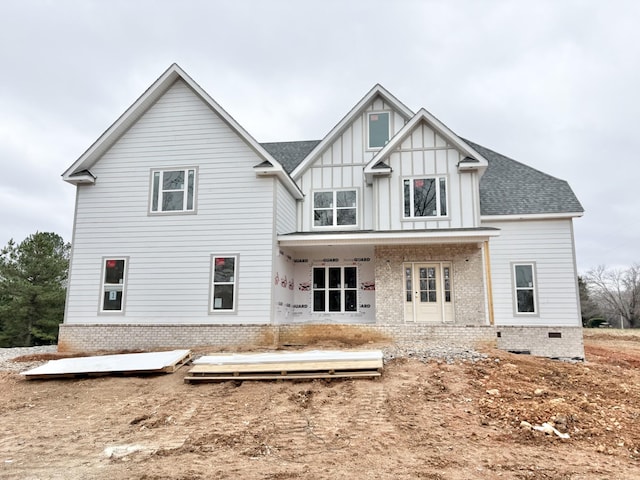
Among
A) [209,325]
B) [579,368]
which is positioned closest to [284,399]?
[209,325]

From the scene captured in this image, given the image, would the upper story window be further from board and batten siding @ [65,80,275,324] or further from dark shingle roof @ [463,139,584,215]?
dark shingle roof @ [463,139,584,215]

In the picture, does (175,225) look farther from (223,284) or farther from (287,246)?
(287,246)

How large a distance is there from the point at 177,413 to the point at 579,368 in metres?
9.22

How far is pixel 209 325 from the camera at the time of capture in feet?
40.9

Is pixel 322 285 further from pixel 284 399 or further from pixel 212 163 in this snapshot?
pixel 284 399

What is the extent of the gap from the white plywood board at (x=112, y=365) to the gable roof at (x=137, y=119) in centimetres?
617

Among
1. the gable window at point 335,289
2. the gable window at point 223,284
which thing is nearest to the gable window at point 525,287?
the gable window at point 335,289

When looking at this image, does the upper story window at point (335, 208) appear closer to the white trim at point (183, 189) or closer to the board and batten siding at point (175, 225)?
the board and batten siding at point (175, 225)

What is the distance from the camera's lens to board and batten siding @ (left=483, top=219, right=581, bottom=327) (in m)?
14.0

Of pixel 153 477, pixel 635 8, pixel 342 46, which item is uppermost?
pixel 342 46

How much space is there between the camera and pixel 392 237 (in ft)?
42.7

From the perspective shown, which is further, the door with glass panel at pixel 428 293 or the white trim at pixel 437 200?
the white trim at pixel 437 200

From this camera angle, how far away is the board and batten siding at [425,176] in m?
13.9

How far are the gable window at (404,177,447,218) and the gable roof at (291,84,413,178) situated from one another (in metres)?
3.12
